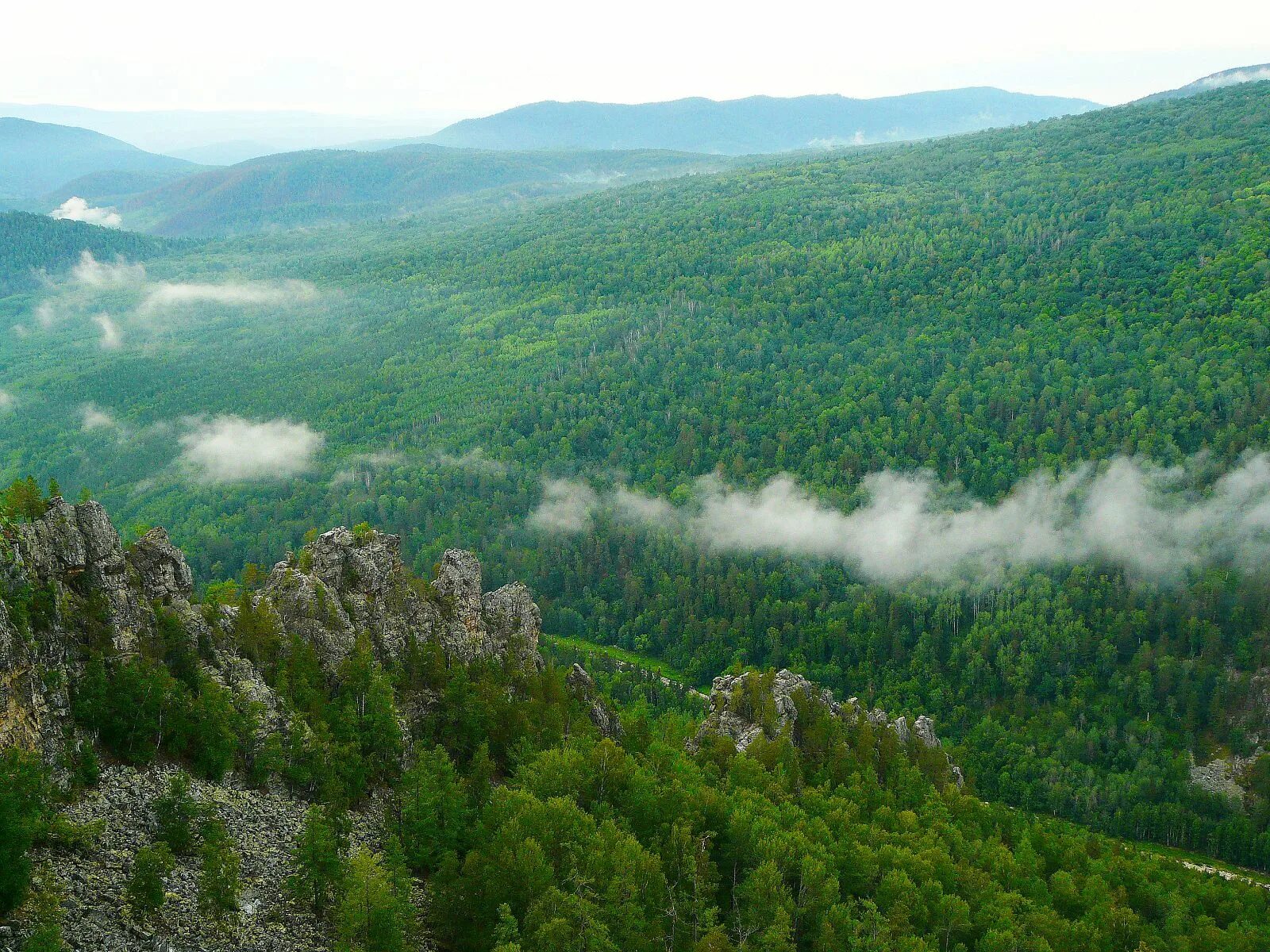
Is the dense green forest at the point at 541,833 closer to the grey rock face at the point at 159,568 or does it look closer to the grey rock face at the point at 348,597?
the grey rock face at the point at 348,597

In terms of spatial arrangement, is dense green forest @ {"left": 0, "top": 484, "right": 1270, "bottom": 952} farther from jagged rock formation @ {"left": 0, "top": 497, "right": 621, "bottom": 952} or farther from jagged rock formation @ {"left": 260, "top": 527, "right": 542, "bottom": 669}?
jagged rock formation @ {"left": 260, "top": 527, "right": 542, "bottom": 669}

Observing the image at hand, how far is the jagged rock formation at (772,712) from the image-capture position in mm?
116438

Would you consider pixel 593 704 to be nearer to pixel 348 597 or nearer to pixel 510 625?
pixel 510 625

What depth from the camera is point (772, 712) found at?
116250mm

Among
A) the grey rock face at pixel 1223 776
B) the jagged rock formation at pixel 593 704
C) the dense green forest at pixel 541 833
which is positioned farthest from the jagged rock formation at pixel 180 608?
the grey rock face at pixel 1223 776

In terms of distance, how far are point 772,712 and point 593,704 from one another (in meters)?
25.4

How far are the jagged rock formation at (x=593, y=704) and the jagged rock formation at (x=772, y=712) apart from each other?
12826mm

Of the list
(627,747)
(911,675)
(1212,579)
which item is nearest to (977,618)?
(911,675)

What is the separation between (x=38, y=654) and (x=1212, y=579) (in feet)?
613

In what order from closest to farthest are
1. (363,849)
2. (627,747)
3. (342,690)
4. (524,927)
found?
(524,927)
(363,849)
(342,690)
(627,747)

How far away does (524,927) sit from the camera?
52406 mm

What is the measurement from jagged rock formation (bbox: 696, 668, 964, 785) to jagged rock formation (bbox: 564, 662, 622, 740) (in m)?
12.8

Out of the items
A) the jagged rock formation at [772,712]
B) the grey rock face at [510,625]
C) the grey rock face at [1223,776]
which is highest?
the grey rock face at [510,625]

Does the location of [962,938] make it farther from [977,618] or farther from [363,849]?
[977,618]
